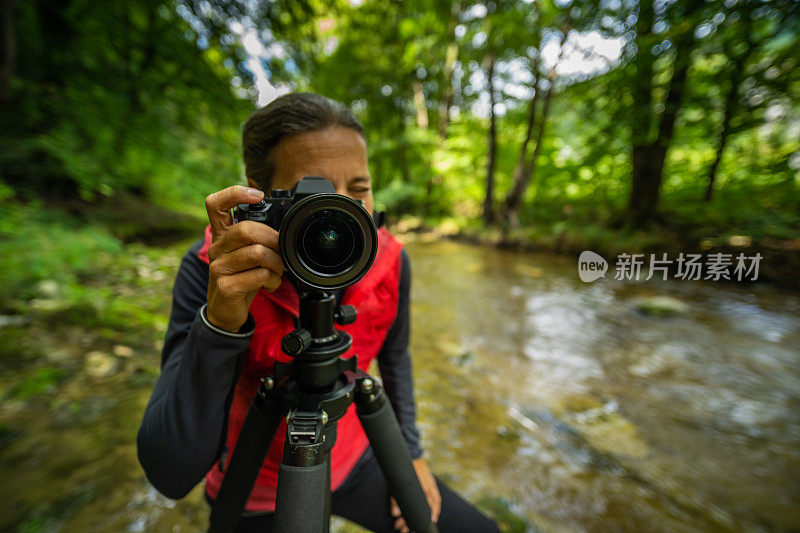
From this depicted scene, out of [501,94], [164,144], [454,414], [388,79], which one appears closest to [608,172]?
[501,94]

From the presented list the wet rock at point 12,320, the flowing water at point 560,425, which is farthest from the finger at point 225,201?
the wet rock at point 12,320

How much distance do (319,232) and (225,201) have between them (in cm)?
24

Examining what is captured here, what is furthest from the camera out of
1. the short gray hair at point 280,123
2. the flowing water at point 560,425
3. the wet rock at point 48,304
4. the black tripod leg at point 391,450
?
the wet rock at point 48,304

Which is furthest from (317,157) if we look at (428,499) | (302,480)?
(428,499)

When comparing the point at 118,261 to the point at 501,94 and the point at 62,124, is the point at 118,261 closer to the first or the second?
the point at 62,124

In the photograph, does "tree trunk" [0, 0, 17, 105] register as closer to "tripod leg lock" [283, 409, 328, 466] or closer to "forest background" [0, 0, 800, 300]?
"forest background" [0, 0, 800, 300]

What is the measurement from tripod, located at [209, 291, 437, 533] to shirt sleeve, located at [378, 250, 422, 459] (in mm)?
421

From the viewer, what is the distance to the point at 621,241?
612 cm

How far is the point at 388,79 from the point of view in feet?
47.2

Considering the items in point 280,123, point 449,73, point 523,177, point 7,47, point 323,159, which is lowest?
point 323,159

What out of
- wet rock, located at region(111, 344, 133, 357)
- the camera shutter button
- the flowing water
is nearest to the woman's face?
the camera shutter button

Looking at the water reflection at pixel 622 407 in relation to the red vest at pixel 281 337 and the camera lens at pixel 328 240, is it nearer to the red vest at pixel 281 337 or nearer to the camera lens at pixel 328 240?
the red vest at pixel 281 337

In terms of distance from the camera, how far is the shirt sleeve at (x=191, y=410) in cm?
75

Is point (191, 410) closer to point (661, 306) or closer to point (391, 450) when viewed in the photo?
point (391, 450)
